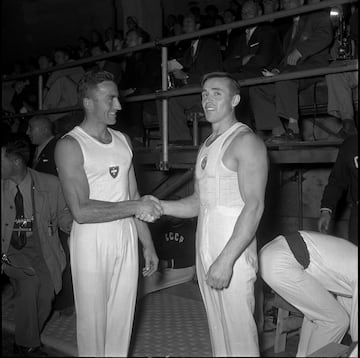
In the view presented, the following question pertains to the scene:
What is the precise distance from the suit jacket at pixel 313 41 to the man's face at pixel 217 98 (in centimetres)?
170

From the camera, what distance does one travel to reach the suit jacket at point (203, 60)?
4902 millimetres

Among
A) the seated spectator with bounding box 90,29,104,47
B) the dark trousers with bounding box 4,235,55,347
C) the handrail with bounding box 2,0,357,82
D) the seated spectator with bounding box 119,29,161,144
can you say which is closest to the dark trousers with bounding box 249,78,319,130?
the handrail with bounding box 2,0,357,82

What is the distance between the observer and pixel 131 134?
5.83 m

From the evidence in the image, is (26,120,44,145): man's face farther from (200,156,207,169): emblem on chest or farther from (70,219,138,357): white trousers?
(200,156,207,169): emblem on chest

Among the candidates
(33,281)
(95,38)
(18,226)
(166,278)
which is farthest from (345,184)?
(95,38)

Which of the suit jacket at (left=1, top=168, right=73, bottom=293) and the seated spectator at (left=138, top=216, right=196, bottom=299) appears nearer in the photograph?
the suit jacket at (left=1, top=168, right=73, bottom=293)

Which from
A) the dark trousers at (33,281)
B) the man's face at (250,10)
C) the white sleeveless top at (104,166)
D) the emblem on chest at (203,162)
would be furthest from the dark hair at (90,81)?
the man's face at (250,10)

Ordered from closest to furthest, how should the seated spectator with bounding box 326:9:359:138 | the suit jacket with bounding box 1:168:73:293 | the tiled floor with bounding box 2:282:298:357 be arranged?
the suit jacket with bounding box 1:168:73:293 → the tiled floor with bounding box 2:282:298:357 → the seated spectator with bounding box 326:9:359:138

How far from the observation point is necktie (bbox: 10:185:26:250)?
8.21 ft

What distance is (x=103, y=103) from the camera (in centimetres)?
278

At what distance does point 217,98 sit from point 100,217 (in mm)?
889

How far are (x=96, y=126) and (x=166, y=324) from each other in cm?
236

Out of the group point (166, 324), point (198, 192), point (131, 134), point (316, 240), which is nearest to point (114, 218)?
point (198, 192)

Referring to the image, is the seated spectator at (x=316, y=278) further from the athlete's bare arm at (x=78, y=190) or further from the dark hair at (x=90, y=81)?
the dark hair at (x=90, y=81)
